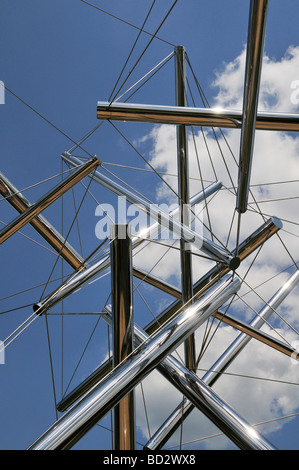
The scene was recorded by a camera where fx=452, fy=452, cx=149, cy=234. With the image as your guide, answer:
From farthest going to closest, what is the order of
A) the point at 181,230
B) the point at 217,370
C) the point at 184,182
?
the point at 217,370 < the point at 184,182 < the point at 181,230

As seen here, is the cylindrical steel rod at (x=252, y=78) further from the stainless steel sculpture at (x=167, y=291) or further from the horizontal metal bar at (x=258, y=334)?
the horizontal metal bar at (x=258, y=334)

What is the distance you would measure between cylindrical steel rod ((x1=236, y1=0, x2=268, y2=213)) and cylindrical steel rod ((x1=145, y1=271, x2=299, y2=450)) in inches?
128

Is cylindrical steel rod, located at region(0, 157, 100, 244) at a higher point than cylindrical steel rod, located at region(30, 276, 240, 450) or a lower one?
Answer: higher

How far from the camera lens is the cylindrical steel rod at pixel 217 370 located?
7.41 meters

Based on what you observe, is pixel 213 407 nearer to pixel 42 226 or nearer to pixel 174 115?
pixel 174 115

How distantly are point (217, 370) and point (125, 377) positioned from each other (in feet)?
16.7

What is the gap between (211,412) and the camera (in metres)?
4.95

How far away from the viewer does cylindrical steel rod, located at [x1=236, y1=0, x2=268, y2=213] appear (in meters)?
3.54

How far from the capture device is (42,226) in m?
8.70

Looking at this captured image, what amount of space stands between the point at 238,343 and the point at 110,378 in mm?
5973

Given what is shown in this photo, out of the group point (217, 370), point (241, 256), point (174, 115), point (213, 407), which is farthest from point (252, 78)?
point (217, 370)

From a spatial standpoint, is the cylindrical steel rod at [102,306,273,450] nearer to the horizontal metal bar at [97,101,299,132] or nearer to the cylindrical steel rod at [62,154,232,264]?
the cylindrical steel rod at [62,154,232,264]

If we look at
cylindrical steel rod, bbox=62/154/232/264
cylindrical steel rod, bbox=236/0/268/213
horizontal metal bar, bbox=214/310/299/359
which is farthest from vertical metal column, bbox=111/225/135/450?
horizontal metal bar, bbox=214/310/299/359
